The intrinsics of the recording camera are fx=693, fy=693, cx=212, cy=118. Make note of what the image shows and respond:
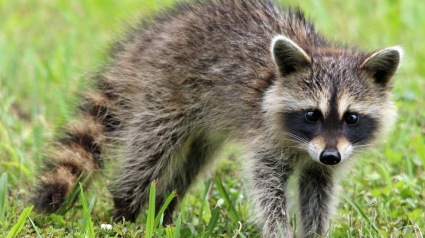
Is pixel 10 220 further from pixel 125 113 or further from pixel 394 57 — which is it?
pixel 394 57

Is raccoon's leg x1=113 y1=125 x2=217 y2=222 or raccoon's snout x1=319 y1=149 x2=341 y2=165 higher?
raccoon's snout x1=319 y1=149 x2=341 y2=165

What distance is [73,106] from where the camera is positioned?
20.5ft

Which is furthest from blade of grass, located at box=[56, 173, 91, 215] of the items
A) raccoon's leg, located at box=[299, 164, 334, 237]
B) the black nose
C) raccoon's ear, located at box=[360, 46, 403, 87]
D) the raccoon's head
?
raccoon's ear, located at box=[360, 46, 403, 87]

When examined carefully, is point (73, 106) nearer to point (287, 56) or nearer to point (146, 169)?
point (146, 169)

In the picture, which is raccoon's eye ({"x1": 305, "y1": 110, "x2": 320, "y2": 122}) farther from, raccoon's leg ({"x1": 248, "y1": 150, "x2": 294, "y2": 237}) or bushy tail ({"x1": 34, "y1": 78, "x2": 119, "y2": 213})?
bushy tail ({"x1": 34, "y1": 78, "x2": 119, "y2": 213})

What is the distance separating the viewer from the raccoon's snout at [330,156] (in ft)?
15.5

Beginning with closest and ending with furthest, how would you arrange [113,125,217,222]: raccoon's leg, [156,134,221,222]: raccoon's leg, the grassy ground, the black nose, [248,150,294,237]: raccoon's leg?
the black nose < [248,150,294,237]: raccoon's leg < the grassy ground < [113,125,217,222]: raccoon's leg < [156,134,221,222]: raccoon's leg

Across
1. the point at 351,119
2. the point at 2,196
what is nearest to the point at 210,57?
the point at 351,119

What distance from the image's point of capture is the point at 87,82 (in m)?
6.35

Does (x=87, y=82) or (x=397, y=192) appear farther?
(x=87, y=82)

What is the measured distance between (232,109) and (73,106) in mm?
1531

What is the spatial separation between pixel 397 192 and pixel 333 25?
185 inches

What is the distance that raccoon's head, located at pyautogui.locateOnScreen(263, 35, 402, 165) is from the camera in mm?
4926

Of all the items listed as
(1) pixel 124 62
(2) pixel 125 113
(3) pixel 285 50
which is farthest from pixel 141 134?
(3) pixel 285 50
